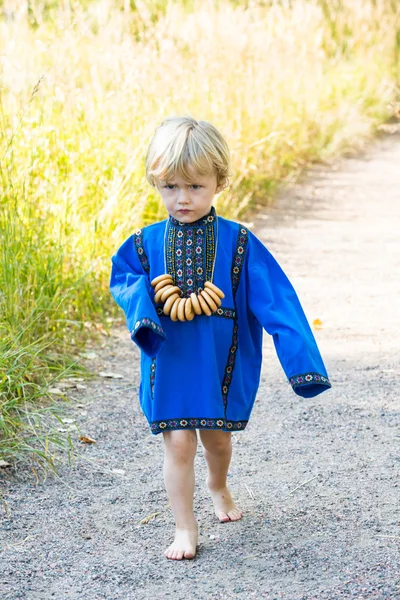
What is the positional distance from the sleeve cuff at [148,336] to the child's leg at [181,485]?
0.98 ft

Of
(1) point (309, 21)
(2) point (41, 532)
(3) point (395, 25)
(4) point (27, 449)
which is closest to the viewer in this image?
(2) point (41, 532)

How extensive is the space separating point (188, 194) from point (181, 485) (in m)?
0.92

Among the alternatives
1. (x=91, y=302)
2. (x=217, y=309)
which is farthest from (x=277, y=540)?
(x=91, y=302)

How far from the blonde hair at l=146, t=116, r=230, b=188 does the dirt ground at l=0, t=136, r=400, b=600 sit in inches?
48.4

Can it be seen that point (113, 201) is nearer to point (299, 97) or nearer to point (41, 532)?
point (41, 532)

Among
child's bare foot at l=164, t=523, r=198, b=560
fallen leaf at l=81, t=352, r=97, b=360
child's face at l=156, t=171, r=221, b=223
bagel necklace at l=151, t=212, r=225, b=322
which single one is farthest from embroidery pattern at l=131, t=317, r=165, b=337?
fallen leaf at l=81, t=352, r=97, b=360

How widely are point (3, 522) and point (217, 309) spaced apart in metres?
1.14

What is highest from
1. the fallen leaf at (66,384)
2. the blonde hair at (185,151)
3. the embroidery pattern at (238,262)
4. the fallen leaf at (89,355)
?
the blonde hair at (185,151)

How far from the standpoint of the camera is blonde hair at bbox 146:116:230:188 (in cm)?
286

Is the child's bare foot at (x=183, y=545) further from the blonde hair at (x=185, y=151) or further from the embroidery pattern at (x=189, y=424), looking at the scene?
the blonde hair at (x=185, y=151)

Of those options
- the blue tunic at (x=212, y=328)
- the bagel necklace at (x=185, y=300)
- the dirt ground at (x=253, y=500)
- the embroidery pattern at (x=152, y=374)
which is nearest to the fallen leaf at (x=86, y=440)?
the dirt ground at (x=253, y=500)

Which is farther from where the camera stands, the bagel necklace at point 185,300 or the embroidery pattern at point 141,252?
the embroidery pattern at point 141,252

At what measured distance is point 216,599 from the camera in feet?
9.00

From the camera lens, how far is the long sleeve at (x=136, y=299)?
2.77 m
